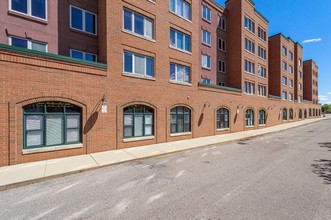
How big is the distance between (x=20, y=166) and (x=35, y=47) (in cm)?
796

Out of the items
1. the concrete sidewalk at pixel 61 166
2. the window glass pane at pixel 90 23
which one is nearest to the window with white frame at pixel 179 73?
the window glass pane at pixel 90 23

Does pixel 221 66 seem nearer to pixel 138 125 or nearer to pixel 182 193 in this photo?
pixel 138 125

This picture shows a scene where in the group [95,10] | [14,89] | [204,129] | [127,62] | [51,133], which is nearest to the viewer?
[14,89]

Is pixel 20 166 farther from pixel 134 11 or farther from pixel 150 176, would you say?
pixel 134 11

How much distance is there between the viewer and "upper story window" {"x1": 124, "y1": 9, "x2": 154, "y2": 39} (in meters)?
13.6

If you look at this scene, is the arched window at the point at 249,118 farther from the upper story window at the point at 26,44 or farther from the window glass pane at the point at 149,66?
the upper story window at the point at 26,44

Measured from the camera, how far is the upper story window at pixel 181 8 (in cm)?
1666

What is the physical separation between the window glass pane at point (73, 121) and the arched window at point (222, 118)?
1470cm

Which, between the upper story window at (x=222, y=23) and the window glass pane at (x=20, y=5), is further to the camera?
the upper story window at (x=222, y=23)

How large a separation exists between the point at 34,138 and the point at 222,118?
1787cm

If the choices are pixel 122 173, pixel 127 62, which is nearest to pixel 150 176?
pixel 122 173

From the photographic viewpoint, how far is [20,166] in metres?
8.54

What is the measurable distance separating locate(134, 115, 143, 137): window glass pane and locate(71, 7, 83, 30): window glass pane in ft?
26.8

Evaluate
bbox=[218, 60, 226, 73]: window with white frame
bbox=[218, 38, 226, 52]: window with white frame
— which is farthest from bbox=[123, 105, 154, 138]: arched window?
bbox=[218, 38, 226, 52]: window with white frame
